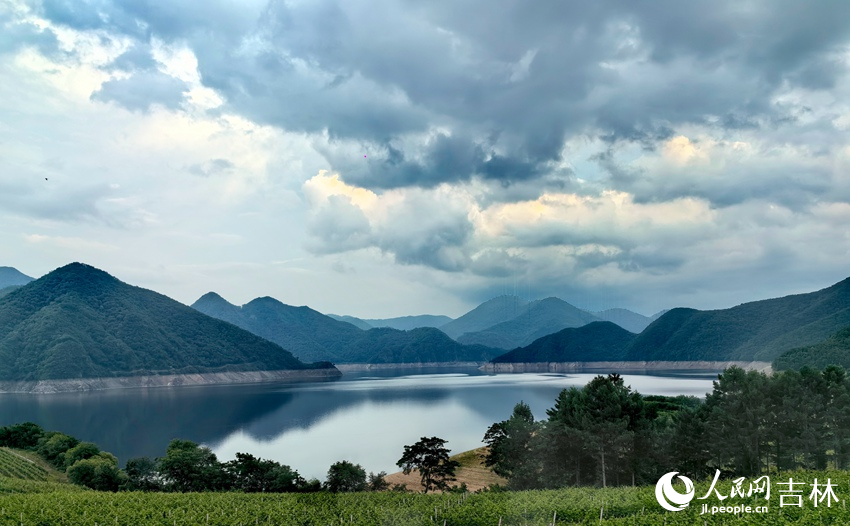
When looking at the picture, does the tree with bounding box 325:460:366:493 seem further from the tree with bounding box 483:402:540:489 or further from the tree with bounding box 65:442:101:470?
the tree with bounding box 65:442:101:470

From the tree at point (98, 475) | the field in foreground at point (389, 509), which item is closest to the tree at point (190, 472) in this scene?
the tree at point (98, 475)

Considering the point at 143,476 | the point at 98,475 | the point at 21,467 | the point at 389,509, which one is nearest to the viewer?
the point at 389,509

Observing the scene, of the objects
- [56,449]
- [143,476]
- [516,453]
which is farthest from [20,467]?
[516,453]

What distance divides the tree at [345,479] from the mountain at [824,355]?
160 meters

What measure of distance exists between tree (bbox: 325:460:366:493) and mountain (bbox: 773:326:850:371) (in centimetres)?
15979

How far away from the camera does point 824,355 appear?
178 metres

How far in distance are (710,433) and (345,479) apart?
33.6 m

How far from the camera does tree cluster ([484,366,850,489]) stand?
161ft

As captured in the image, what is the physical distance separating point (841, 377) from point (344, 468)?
47.9 metres

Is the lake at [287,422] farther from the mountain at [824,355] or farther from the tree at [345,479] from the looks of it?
the mountain at [824,355]

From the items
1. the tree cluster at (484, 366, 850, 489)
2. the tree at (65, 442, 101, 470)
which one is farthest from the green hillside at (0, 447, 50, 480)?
the tree cluster at (484, 366, 850, 489)

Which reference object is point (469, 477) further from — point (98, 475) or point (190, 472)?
point (98, 475)

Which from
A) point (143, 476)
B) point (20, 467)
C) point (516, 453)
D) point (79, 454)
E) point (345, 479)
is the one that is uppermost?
point (516, 453)

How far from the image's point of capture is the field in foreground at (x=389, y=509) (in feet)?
96.5
